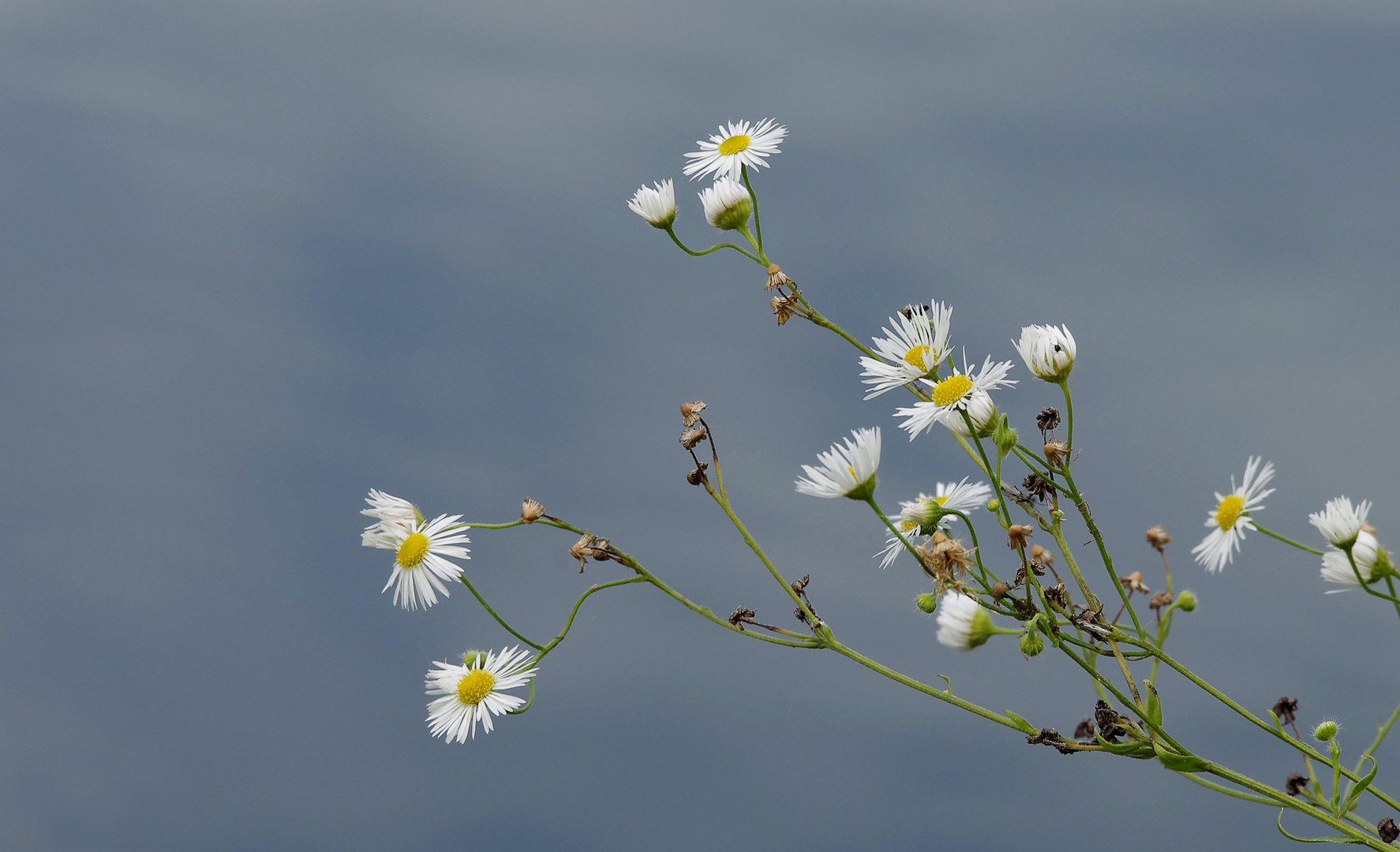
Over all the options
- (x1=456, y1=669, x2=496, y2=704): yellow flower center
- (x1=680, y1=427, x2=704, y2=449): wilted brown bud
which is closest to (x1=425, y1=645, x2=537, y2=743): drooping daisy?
(x1=456, y1=669, x2=496, y2=704): yellow flower center

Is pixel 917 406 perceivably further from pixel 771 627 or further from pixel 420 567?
pixel 420 567

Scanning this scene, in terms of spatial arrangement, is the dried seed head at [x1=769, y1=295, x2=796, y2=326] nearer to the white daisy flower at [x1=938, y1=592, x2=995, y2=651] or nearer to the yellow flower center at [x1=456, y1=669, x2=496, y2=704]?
the white daisy flower at [x1=938, y1=592, x2=995, y2=651]

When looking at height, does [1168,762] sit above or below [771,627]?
below

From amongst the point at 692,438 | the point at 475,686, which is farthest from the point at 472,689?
the point at 692,438

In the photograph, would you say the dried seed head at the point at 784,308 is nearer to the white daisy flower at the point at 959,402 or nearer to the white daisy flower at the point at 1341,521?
the white daisy flower at the point at 959,402

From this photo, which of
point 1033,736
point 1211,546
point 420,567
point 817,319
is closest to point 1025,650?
point 1033,736

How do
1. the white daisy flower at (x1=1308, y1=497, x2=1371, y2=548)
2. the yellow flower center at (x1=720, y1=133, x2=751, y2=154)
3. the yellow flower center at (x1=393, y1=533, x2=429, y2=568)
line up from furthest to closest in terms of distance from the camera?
the yellow flower center at (x1=720, y1=133, x2=751, y2=154), the yellow flower center at (x1=393, y1=533, x2=429, y2=568), the white daisy flower at (x1=1308, y1=497, x2=1371, y2=548)
